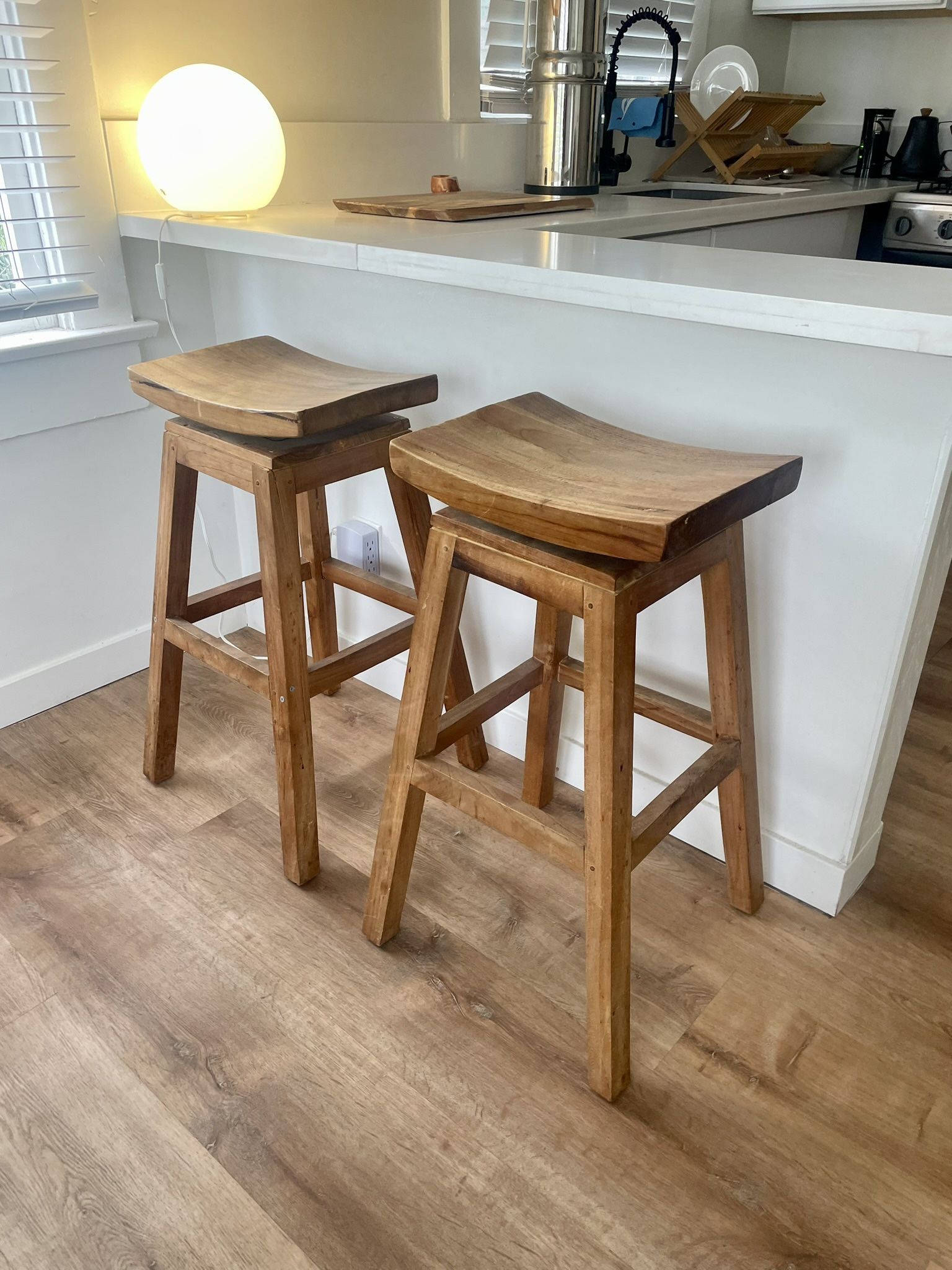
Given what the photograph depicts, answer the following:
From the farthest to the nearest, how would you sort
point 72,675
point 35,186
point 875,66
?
point 875,66, point 72,675, point 35,186

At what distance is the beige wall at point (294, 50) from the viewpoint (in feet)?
5.29

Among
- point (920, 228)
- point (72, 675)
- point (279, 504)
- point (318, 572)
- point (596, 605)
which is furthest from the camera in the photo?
point (920, 228)

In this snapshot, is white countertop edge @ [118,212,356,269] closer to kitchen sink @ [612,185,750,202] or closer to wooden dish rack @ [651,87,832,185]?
kitchen sink @ [612,185,750,202]

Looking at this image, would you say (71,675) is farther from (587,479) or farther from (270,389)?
(587,479)

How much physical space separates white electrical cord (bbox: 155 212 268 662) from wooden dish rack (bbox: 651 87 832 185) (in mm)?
1365

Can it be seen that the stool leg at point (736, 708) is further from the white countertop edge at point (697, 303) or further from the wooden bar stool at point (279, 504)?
the wooden bar stool at point (279, 504)

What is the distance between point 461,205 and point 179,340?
0.64m

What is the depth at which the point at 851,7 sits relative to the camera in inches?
101

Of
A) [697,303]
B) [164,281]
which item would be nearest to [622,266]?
[697,303]

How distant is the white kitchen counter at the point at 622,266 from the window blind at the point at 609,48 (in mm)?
A: 673

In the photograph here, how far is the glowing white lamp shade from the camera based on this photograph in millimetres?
1485

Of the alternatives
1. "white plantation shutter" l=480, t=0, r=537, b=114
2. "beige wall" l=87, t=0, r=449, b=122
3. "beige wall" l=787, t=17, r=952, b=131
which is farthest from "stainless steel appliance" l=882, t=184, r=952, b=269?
"beige wall" l=87, t=0, r=449, b=122

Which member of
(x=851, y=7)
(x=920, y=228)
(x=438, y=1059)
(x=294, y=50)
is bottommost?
(x=438, y=1059)

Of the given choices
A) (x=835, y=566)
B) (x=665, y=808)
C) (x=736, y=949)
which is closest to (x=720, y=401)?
(x=835, y=566)
